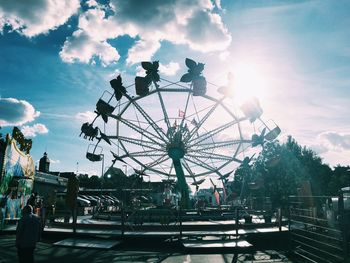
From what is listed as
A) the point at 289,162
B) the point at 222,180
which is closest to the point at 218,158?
the point at 222,180

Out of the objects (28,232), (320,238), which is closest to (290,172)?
(320,238)

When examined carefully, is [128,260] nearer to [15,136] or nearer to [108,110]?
[15,136]

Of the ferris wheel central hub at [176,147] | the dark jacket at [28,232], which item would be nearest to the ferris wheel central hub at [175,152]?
the ferris wheel central hub at [176,147]

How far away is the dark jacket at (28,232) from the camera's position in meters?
8.43

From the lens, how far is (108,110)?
28.4 metres

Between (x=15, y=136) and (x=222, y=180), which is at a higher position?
(x=15, y=136)

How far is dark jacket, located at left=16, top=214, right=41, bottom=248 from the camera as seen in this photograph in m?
8.43

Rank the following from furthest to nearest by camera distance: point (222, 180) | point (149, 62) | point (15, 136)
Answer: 1. point (222, 180)
2. point (149, 62)
3. point (15, 136)

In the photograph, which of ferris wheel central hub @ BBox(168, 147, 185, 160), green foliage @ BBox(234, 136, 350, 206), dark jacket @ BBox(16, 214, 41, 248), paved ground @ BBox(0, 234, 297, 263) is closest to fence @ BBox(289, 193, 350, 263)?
paved ground @ BBox(0, 234, 297, 263)

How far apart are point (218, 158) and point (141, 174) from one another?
8467mm

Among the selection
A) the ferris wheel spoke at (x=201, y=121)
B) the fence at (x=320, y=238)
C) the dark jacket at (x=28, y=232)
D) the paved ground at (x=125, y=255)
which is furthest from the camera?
the ferris wheel spoke at (x=201, y=121)

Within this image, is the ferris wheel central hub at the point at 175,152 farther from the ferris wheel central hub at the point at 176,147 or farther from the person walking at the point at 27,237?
the person walking at the point at 27,237

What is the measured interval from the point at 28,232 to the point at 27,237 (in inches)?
5.4

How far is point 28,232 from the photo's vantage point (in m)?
8.48
